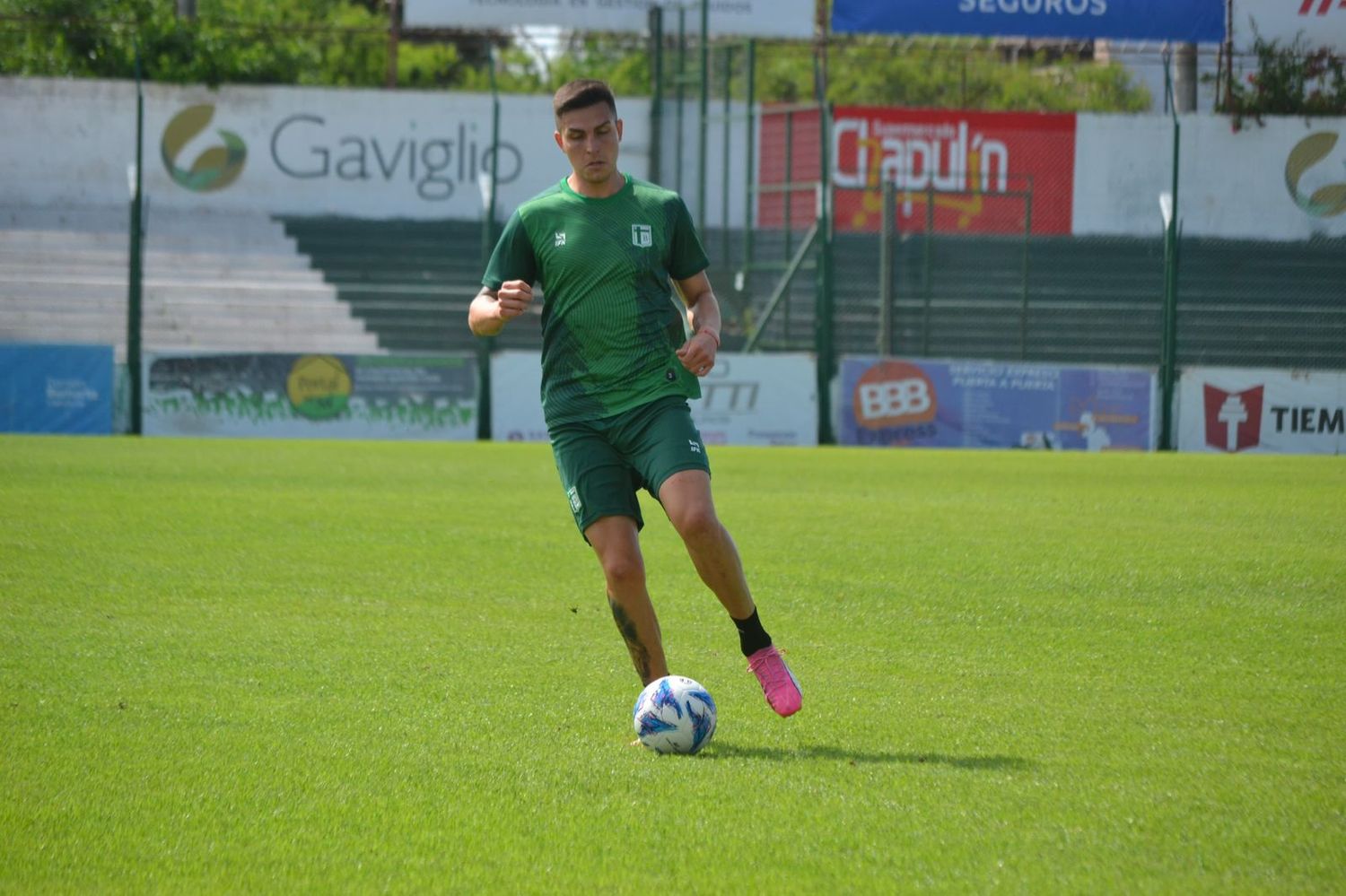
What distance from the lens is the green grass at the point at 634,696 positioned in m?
3.77

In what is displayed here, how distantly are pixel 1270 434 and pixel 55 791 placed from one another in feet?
62.9

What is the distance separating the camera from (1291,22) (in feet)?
99.5

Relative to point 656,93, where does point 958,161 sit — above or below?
below

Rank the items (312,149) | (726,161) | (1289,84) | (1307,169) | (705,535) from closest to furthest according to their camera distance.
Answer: (705,535)
(726,161)
(312,149)
(1307,169)
(1289,84)

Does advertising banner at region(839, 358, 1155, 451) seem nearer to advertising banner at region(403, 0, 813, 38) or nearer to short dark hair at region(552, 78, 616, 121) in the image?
advertising banner at region(403, 0, 813, 38)

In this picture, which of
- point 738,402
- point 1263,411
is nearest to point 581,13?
point 738,402

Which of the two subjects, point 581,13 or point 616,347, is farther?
point 581,13

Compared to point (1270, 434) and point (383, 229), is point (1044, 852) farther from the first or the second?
point (383, 229)

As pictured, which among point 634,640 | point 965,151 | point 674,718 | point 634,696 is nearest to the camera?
point 674,718

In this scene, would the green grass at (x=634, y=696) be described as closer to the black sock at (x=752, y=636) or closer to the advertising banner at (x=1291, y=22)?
the black sock at (x=752, y=636)

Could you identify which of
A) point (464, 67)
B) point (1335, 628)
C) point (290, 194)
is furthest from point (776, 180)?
point (1335, 628)

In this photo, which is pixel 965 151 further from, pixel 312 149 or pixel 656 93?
pixel 312 149

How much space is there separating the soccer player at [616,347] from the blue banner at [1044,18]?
80.4 ft

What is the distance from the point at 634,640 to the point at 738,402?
1627 centimetres
